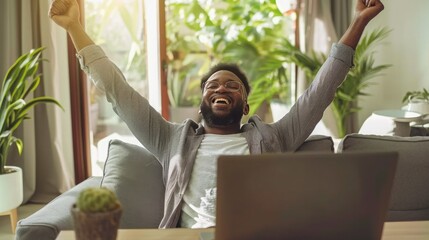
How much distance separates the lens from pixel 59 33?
3.59 metres

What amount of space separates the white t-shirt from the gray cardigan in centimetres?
2

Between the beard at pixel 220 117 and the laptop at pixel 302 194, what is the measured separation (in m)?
0.99

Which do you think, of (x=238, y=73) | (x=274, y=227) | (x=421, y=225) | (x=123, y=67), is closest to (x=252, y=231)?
(x=274, y=227)

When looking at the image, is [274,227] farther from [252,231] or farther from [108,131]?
[108,131]

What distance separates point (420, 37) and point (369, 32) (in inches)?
22.6

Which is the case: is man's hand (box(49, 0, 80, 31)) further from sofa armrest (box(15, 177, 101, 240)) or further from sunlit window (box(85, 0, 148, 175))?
sunlit window (box(85, 0, 148, 175))

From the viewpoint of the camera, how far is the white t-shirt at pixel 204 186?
172 centimetres

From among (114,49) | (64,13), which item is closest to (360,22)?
(64,13)

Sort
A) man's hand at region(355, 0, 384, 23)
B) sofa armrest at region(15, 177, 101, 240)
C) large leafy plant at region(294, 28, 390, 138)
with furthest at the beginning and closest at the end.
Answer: large leafy plant at region(294, 28, 390, 138)
man's hand at region(355, 0, 384, 23)
sofa armrest at region(15, 177, 101, 240)

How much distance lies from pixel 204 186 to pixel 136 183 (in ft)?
0.88

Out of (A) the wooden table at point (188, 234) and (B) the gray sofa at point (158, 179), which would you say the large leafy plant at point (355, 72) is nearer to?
(B) the gray sofa at point (158, 179)

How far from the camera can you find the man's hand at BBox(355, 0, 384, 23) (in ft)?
5.98

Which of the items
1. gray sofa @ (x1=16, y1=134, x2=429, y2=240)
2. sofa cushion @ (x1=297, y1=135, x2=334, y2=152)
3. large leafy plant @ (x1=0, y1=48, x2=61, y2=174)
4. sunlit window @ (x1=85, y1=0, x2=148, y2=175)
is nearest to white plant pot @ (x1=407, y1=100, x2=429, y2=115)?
gray sofa @ (x1=16, y1=134, x2=429, y2=240)

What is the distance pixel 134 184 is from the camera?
1.86 metres
